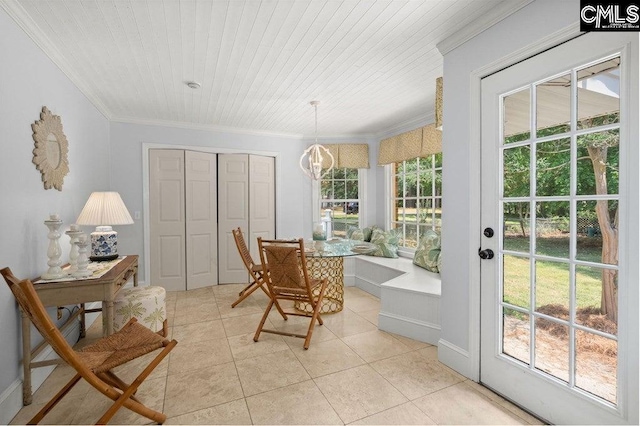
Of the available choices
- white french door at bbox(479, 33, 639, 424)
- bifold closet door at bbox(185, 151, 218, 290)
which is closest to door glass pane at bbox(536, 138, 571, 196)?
white french door at bbox(479, 33, 639, 424)

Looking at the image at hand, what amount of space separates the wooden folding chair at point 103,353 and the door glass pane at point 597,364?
7.39ft

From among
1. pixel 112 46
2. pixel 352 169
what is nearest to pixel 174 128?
pixel 112 46

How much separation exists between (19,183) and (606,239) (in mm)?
3494

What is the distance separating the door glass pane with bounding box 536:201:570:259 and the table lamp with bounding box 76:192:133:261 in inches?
130

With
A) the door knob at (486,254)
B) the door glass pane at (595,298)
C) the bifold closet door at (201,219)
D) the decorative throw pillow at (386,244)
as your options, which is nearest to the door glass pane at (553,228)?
the door glass pane at (595,298)

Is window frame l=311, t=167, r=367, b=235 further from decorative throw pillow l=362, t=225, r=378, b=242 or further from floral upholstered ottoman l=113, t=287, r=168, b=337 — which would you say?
floral upholstered ottoman l=113, t=287, r=168, b=337

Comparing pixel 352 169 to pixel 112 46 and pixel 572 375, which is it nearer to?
pixel 112 46

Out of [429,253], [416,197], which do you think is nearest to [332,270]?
[429,253]

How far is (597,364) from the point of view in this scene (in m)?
1.55

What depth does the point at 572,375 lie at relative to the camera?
1629mm

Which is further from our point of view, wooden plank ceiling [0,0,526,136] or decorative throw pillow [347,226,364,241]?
decorative throw pillow [347,226,364,241]

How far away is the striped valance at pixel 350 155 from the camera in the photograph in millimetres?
5168

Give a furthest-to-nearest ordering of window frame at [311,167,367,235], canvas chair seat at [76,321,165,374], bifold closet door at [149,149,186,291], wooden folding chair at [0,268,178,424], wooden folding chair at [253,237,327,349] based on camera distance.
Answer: window frame at [311,167,367,235], bifold closet door at [149,149,186,291], wooden folding chair at [253,237,327,349], canvas chair seat at [76,321,165,374], wooden folding chair at [0,268,178,424]

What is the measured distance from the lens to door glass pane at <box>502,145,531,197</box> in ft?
6.11
